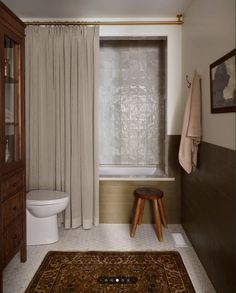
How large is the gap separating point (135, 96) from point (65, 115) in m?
1.11

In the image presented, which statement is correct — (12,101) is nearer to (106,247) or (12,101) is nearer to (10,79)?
(10,79)

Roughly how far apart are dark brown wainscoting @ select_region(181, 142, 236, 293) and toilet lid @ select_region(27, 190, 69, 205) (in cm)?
130

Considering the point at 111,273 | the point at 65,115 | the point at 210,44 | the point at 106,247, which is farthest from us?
the point at 65,115

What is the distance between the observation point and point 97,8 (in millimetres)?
3162

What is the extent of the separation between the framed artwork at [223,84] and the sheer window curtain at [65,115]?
1.52 meters

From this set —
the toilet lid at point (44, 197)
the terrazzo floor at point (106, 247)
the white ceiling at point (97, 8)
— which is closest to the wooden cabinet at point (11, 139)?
the terrazzo floor at point (106, 247)

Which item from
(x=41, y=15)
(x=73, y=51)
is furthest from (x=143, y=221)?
(x=41, y=15)

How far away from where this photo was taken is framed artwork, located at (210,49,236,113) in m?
1.85

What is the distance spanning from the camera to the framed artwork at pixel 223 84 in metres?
1.85

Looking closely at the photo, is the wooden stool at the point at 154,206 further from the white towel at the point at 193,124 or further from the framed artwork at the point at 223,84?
the framed artwork at the point at 223,84

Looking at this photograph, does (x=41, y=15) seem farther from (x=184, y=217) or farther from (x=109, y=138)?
(x=184, y=217)

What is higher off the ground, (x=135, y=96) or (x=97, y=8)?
(x=97, y=8)

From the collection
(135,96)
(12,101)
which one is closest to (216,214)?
(12,101)

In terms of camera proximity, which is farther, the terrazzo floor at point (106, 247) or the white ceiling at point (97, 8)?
the white ceiling at point (97, 8)
